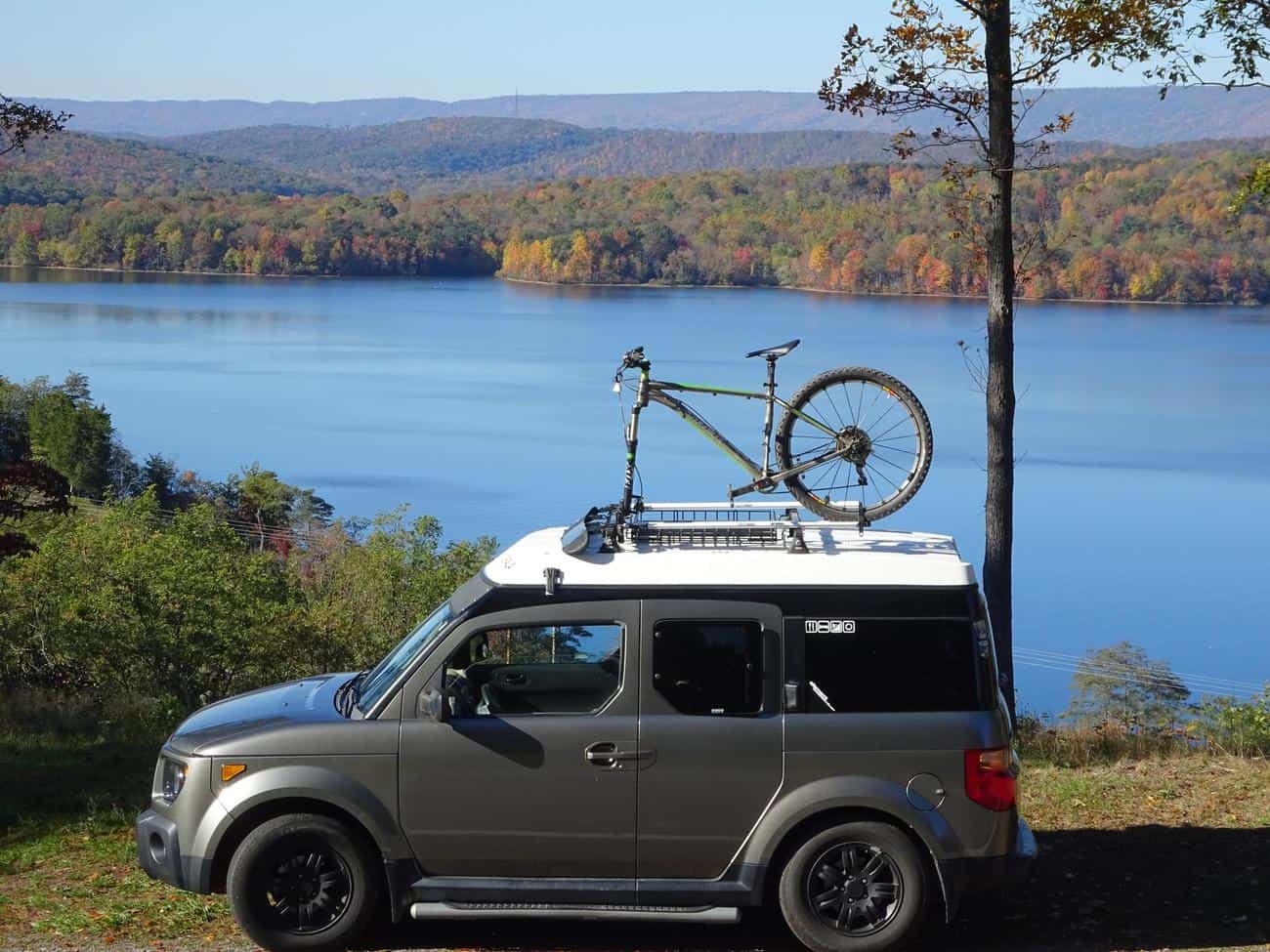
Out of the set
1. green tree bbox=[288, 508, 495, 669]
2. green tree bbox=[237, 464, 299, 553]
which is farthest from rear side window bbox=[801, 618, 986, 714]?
green tree bbox=[237, 464, 299, 553]

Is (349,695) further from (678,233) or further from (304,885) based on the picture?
(678,233)

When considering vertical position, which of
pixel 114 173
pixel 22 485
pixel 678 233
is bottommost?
pixel 22 485

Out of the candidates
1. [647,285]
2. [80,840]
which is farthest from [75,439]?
[647,285]

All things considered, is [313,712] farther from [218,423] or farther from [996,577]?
[218,423]

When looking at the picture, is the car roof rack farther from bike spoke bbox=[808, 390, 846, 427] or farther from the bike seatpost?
bike spoke bbox=[808, 390, 846, 427]

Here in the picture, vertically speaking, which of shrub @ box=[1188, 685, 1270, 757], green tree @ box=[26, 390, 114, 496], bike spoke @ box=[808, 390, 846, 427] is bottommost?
green tree @ box=[26, 390, 114, 496]

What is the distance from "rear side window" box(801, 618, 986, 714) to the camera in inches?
231

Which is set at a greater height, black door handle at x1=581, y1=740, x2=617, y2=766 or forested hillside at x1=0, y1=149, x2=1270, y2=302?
forested hillside at x1=0, y1=149, x2=1270, y2=302

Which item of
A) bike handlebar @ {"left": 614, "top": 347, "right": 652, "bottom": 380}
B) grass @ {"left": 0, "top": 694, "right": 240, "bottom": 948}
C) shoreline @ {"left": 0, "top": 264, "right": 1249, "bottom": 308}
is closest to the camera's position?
grass @ {"left": 0, "top": 694, "right": 240, "bottom": 948}

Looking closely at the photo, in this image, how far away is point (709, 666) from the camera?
5.90 meters

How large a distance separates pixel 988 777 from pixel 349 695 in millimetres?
2613

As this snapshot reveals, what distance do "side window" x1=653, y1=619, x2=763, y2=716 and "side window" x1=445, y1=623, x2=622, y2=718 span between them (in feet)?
0.60

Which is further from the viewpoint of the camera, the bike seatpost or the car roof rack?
the bike seatpost

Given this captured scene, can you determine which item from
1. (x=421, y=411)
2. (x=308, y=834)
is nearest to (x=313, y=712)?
(x=308, y=834)
